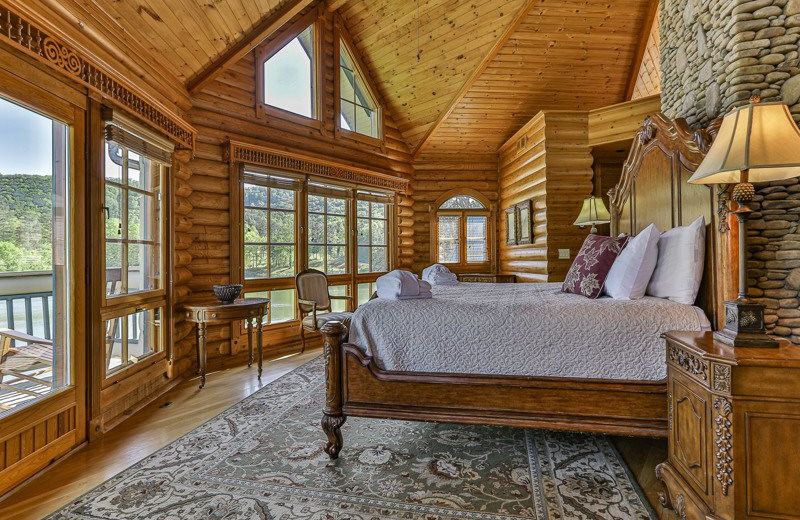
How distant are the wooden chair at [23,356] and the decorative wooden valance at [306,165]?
2565mm

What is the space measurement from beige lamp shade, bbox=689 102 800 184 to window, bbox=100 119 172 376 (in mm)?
3459

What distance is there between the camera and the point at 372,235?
19.8ft

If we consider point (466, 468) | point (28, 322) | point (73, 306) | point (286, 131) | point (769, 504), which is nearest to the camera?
point (769, 504)

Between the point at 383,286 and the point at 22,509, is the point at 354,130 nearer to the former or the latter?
the point at 383,286

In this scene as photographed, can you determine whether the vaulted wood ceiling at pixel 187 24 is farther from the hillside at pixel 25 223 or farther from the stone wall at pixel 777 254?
the stone wall at pixel 777 254

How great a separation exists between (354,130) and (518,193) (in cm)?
271

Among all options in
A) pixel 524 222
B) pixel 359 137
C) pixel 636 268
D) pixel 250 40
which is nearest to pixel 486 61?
pixel 359 137

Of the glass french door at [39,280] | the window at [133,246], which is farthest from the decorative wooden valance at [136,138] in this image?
the glass french door at [39,280]

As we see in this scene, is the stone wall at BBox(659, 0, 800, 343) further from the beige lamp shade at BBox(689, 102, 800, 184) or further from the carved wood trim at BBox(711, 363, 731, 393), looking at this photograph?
the carved wood trim at BBox(711, 363, 731, 393)

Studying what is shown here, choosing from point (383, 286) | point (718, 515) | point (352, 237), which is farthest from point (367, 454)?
point (352, 237)

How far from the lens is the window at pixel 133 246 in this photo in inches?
107

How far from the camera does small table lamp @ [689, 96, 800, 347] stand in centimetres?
147

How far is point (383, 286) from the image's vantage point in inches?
97.0

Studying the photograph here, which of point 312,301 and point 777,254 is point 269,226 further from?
point 777,254
